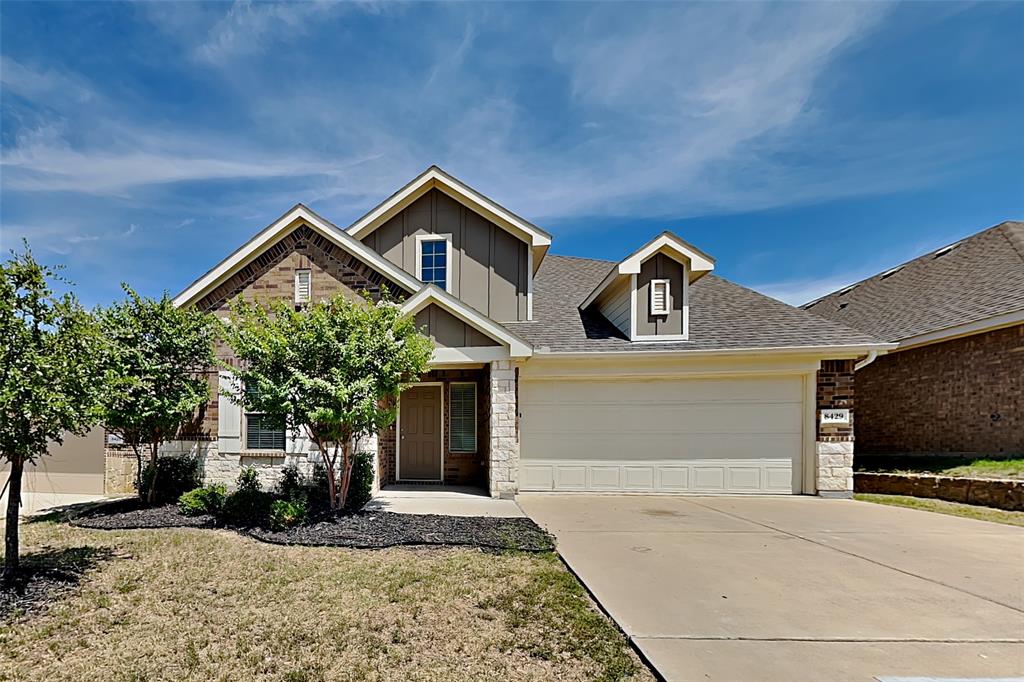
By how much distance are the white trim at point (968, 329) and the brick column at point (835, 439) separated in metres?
2.33

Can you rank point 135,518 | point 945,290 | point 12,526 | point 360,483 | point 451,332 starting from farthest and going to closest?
point 945,290 → point 451,332 → point 360,483 → point 135,518 → point 12,526

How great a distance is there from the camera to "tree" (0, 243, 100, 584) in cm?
425

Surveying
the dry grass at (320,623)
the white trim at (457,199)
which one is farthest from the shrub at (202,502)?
the white trim at (457,199)

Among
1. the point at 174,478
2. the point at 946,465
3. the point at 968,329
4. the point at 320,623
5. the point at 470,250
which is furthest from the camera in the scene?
the point at 470,250

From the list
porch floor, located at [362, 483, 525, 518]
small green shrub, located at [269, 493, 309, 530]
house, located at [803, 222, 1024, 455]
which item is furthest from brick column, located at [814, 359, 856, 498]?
small green shrub, located at [269, 493, 309, 530]

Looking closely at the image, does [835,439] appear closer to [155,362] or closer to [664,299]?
[664,299]

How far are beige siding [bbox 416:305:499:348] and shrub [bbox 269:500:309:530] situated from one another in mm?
3682

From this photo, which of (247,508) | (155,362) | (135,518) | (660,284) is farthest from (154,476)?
(660,284)

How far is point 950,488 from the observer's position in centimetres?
920

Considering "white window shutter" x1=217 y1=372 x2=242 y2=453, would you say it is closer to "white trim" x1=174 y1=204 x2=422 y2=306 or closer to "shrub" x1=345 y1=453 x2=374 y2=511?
"white trim" x1=174 y1=204 x2=422 y2=306

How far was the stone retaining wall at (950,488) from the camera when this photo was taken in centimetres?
834

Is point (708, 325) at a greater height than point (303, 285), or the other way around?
point (303, 285)

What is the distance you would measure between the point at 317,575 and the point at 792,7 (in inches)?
424

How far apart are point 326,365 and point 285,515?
7.25 ft
